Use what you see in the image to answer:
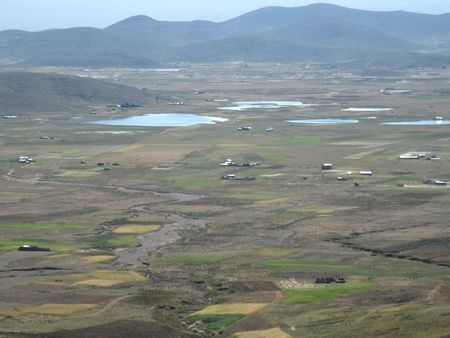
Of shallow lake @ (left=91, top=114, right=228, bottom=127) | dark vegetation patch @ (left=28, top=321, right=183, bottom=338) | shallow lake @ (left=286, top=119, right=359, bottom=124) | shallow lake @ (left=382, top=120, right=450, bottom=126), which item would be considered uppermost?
dark vegetation patch @ (left=28, top=321, right=183, bottom=338)

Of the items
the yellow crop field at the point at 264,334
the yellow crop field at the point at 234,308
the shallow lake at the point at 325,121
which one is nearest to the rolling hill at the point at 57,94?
the shallow lake at the point at 325,121

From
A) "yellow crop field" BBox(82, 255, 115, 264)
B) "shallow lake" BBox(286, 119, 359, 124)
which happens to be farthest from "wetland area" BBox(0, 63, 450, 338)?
"shallow lake" BBox(286, 119, 359, 124)

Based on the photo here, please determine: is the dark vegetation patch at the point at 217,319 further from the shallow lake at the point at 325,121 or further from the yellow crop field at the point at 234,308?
the shallow lake at the point at 325,121

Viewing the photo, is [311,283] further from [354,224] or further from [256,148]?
[256,148]

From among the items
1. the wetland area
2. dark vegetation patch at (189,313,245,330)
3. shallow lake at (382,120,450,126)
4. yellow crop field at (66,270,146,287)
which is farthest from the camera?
shallow lake at (382,120,450,126)

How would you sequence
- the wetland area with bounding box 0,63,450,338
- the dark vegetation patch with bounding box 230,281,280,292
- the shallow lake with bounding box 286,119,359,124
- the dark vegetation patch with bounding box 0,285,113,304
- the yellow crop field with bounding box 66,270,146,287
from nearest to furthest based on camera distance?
the wetland area with bounding box 0,63,450,338
the dark vegetation patch with bounding box 0,285,113,304
the dark vegetation patch with bounding box 230,281,280,292
the yellow crop field with bounding box 66,270,146,287
the shallow lake with bounding box 286,119,359,124

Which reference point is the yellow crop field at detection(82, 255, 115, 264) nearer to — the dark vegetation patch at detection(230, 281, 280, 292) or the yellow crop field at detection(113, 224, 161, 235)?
the yellow crop field at detection(113, 224, 161, 235)

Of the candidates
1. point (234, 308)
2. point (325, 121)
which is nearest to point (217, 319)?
point (234, 308)
